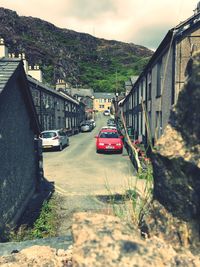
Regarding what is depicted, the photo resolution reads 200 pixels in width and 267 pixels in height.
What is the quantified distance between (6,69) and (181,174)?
19.3 feet

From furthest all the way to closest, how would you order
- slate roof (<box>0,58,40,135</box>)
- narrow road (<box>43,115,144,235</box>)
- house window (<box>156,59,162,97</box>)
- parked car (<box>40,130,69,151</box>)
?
parked car (<box>40,130,69,151</box>) < house window (<box>156,59,162,97</box>) < narrow road (<box>43,115,144,235</box>) < slate roof (<box>0,58,40,135</box>)

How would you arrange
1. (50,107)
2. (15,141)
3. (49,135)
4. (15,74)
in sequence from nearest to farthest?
(15,74) < (15,141) < (49,135) < (50,107)

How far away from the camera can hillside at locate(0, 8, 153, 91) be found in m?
129

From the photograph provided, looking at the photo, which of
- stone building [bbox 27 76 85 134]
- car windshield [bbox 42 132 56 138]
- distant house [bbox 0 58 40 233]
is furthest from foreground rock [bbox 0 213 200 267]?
stone building [bbox 27 76 85 134]

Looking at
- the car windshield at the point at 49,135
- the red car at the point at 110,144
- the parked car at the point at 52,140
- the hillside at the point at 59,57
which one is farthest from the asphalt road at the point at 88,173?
the hillside at the point at 59,57

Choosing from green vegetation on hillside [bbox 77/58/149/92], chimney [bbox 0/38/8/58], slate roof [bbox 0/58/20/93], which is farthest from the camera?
green vegetation on hillside [bbox 77/58/149/92]

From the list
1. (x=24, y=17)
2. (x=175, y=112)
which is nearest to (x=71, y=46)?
(x=24, y=17)

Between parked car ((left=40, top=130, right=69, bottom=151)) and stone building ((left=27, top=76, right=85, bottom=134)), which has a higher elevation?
stone building ((left=27, top=76, right=85, bottom=134))

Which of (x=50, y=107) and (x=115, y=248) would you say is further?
(x=50, y=107)

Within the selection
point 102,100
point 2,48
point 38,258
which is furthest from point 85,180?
point 102,100

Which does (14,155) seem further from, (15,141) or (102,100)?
(102,100)

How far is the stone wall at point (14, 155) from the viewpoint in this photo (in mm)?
6113

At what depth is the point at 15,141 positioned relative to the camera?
23.8 feet

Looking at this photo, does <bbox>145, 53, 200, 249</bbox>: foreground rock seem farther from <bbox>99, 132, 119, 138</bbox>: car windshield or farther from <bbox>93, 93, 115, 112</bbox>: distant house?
<bbox>93, 93, 115, 112</bbox>: distant house
